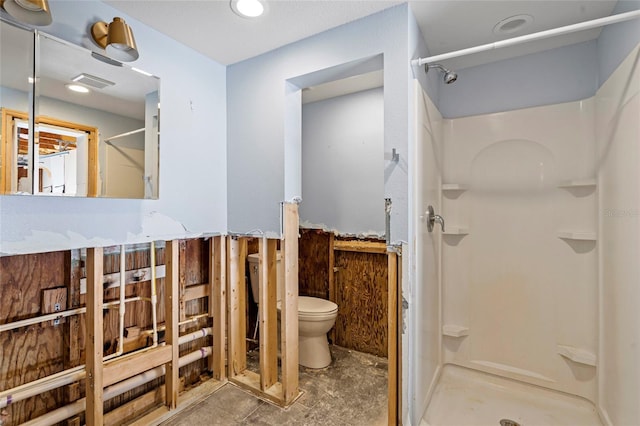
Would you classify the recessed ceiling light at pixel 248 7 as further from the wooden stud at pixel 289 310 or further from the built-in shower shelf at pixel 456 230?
the built-in shower shelf at pixel 456 230

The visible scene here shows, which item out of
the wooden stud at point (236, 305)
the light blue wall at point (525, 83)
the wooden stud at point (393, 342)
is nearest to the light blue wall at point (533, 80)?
the light blue wall at point (525, 83)

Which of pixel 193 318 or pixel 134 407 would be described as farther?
pixel 193 318

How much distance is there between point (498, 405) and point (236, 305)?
1743mm

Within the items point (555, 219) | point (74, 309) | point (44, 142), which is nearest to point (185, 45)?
point (44, 142)

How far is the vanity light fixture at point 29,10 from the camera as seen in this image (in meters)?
1.19

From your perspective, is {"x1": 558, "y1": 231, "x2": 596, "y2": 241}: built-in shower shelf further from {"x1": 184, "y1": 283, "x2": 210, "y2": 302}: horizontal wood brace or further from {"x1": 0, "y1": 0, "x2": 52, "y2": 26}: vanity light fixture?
{"x1": 0, "y1": 0, "x2": 52, "y2": 26}: vanity light fixture

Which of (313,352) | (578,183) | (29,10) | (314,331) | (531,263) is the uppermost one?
(29,10)

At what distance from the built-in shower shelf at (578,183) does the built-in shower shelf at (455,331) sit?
1.12 m

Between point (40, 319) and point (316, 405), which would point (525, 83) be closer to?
point (316, 405)

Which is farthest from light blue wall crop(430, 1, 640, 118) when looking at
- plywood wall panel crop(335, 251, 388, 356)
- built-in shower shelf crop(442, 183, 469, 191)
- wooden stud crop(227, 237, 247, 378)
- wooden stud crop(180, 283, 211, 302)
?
wooden stud crop(180, 283, 211, 302)

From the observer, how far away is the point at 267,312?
6.71 feet

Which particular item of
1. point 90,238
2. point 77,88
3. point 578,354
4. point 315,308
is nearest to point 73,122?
point 77,88

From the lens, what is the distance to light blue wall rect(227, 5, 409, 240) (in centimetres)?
151

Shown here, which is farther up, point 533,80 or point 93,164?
point 533,80
